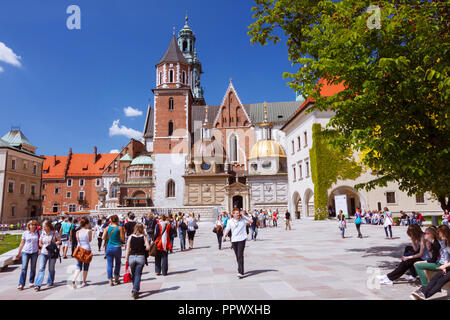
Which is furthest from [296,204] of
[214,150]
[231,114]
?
[231,114]

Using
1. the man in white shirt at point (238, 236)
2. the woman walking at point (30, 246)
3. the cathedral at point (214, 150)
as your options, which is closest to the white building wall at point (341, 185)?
the cathedral at point (214, 150)

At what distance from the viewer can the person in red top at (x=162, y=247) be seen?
8406 mm

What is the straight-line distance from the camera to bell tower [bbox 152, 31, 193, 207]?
49312mm

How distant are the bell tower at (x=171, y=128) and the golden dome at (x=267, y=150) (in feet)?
37.4

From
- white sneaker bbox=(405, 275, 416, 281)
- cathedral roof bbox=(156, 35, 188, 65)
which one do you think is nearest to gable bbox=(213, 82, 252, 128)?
cathedral roof bbox=(156, 35, 188, 65)

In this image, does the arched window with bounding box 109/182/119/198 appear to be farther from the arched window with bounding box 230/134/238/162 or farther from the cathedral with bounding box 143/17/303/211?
the arched window with bounding box 230/134/238/162

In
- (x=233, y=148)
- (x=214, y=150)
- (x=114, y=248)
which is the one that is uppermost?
(x=233, y=148)

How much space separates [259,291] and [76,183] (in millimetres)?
69582

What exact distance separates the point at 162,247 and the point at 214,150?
4068cm

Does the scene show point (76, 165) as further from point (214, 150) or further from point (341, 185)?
point (341, 185)

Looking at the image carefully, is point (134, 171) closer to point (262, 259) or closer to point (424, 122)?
point (262, 259)

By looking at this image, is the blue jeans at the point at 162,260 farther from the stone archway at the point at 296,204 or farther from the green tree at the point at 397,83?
the stone archway at the point at 296,204

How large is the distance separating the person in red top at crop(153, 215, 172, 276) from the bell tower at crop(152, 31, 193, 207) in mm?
39949

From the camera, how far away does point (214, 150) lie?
1928 inches
